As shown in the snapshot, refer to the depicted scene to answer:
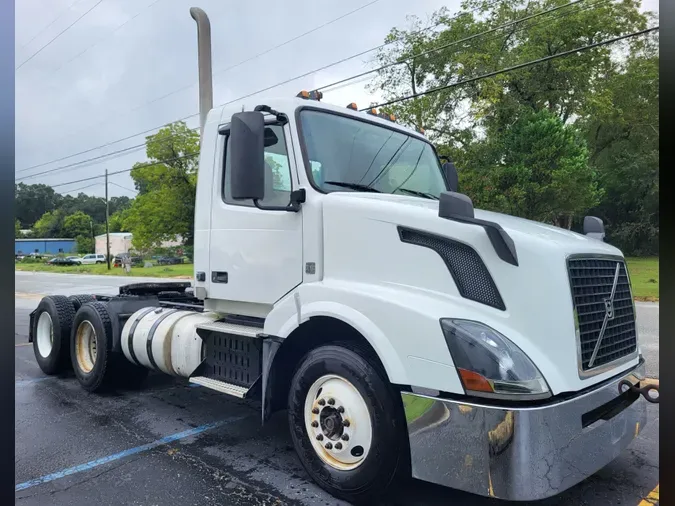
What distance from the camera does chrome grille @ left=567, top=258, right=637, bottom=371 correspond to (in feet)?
9.80

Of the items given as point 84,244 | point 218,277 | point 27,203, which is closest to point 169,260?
point 84,244

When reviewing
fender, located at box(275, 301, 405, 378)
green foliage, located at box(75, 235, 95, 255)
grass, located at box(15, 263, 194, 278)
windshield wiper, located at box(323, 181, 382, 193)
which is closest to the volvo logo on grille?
fender, located at box(275, 301, 405, 378)

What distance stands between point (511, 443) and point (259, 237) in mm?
2418

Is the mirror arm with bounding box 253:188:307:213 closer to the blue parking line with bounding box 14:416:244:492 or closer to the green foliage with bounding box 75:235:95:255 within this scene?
the blue parking line with bounding box 14:416:244:492

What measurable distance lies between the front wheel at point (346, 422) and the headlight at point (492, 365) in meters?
0.56

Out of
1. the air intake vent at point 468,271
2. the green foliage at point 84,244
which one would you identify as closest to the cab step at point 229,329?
the air intake vent at point 468,271

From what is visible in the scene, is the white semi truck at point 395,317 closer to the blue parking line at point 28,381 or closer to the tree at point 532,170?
the blue parking line at point 28,381

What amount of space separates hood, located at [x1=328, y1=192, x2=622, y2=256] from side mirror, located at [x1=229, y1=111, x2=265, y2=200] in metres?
0.54

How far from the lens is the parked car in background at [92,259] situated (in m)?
57.0

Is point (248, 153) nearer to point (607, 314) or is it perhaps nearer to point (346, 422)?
point (346, 422)

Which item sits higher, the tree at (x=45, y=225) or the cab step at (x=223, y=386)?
the tree at (x=45, y=225)

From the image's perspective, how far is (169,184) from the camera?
39.0m

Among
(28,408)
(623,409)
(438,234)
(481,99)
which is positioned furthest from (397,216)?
(481,99)

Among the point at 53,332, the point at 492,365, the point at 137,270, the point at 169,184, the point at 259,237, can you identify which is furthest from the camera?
the point at 137,270
